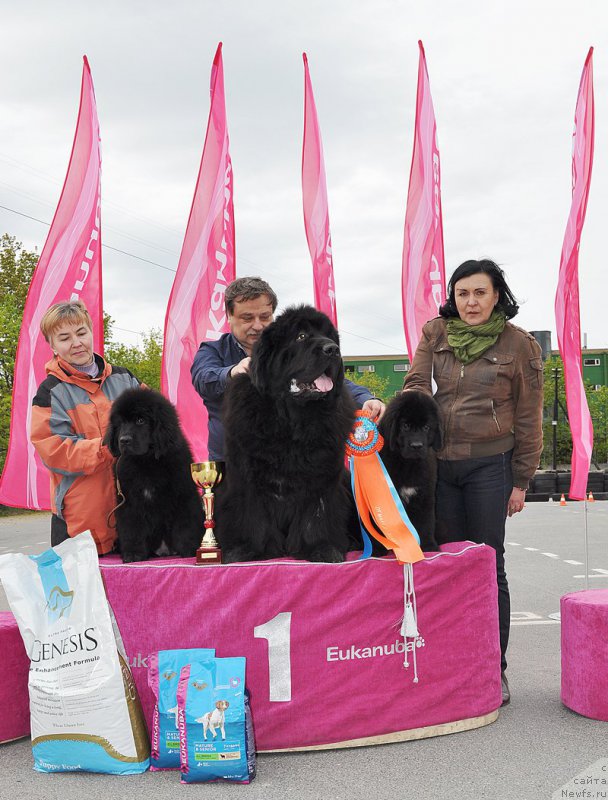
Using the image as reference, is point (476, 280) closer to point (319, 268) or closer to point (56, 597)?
point (56, 597)

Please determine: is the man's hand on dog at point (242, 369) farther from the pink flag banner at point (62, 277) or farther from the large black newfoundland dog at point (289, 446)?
the pink flag banner at point (62, 277)

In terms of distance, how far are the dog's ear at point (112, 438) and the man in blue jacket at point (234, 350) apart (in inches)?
19.0

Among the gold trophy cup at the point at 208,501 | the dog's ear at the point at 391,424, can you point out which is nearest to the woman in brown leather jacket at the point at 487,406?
the dog's ear at the point at 391,424

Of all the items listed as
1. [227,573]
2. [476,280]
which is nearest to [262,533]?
[227,573]

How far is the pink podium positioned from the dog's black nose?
2.81ft

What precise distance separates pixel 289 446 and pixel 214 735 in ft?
3.57

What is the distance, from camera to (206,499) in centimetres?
310

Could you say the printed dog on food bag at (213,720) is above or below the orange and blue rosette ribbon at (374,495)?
below

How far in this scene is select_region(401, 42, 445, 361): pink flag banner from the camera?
380 inches

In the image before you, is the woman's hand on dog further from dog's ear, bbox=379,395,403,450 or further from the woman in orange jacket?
the woman in orange jacket

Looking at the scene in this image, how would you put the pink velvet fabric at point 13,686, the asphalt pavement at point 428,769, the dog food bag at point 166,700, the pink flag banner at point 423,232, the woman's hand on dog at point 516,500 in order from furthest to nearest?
the pink flag banner at point 423,232
the woman's hand on dog at point 516,500
the pink velvet fabric at point 13,686
the dog food bag at point 166,700
the asphalt pavement at point 428,769

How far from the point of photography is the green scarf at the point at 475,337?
3482mm

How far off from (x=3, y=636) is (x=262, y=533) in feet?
3.84

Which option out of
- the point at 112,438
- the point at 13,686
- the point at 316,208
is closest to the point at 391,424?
the point at 112,438
